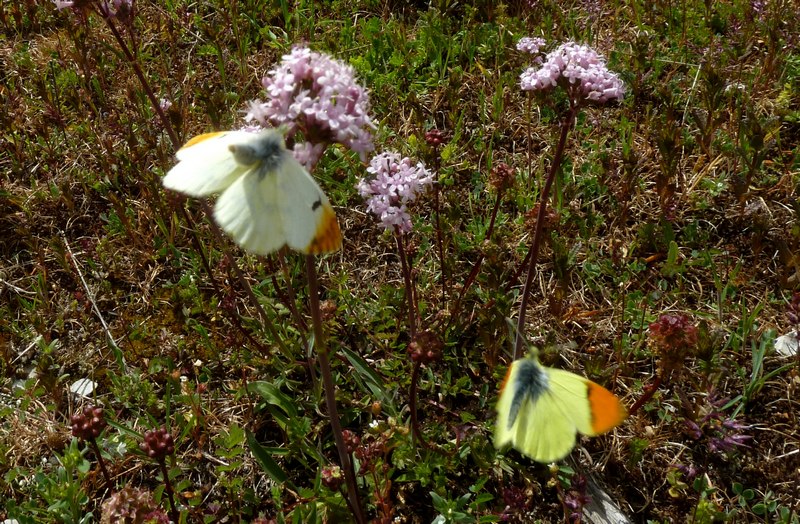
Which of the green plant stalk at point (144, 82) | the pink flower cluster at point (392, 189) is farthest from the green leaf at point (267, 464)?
the green plant stalk at point (144, 82)

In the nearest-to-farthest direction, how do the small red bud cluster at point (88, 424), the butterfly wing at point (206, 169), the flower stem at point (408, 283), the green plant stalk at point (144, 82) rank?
the butterfly wing at point (206, 169)
the small red bud cluster at point (88, 424)
the green plant stalk at point (144, 82)
the flower stem at point (408, 283)

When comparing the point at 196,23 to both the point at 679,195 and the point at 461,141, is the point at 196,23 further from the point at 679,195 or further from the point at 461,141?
the point at 679,195

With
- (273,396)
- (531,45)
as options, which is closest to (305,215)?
(273,396)

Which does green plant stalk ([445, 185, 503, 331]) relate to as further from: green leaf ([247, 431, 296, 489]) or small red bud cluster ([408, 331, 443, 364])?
green leaf ([247, 431, 296, 489])

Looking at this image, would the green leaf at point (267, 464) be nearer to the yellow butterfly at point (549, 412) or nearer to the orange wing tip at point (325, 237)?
the yellow butterfly at point (549, 412)

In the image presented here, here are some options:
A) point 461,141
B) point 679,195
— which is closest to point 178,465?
point 461,141

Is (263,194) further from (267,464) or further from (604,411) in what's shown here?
(267,464)

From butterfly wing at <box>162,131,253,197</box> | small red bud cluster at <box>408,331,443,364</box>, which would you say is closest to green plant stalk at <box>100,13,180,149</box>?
butterfly wing at <box>162,131,253,197</box>
